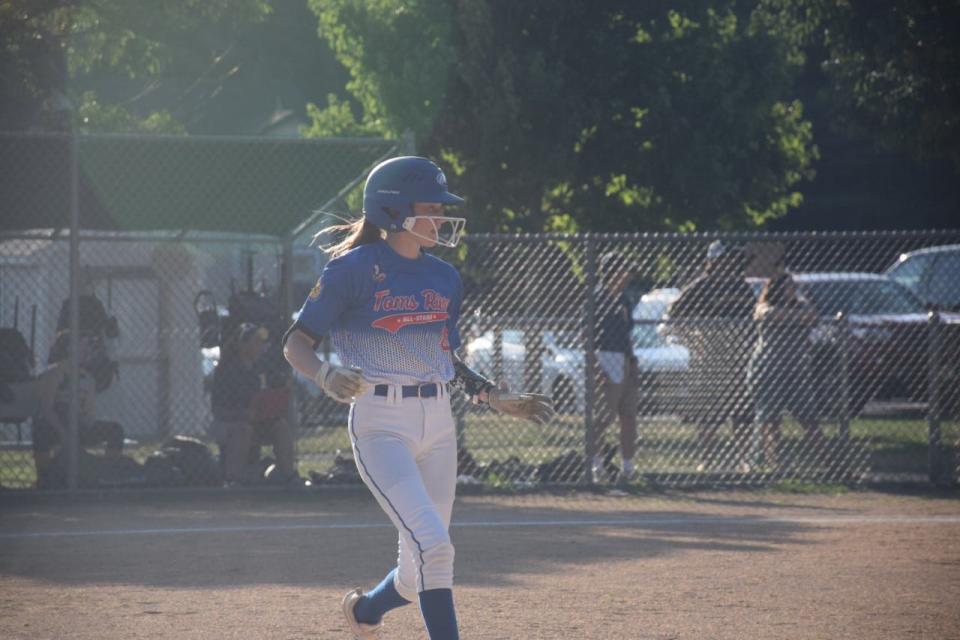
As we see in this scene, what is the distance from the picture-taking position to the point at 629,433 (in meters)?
11.6

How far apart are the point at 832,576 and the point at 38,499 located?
6.40 m

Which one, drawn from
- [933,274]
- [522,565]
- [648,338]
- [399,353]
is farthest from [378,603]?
[933,274]

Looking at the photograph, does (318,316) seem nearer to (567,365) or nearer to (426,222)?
(426,222)

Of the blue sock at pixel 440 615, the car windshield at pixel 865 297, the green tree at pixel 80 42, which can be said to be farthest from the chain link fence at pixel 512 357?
the blue sock at pixel 440 615

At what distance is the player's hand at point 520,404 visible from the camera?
5160 mm

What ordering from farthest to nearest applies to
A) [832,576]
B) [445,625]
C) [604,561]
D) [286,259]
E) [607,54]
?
[607,54] → [286,259] → [604,561] → [832,576] → [445,625]

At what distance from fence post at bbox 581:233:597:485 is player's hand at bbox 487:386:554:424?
19.6 ft

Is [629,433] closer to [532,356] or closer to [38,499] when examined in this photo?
[532,356]

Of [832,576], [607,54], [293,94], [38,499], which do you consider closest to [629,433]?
[832,576]

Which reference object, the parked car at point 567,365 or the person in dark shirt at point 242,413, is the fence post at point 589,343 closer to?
the parked car at point 567,365

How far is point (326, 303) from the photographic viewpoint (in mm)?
4918

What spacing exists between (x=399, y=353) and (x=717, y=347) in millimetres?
7205

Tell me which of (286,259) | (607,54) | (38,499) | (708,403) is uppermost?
(607,54)

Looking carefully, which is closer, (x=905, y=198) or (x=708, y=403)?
(x=708, y=403)
